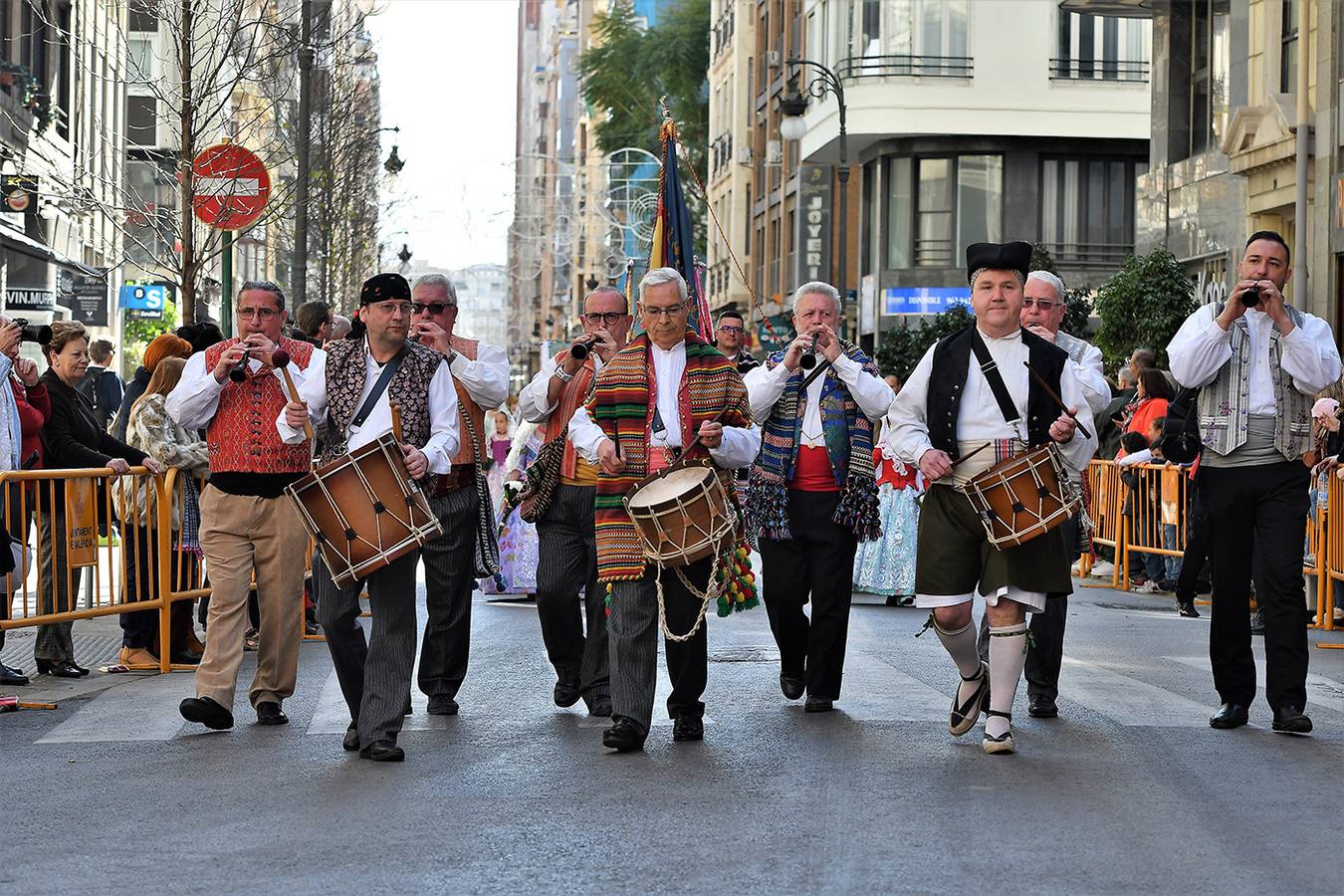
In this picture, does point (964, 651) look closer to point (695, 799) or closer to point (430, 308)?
point (695, 799)

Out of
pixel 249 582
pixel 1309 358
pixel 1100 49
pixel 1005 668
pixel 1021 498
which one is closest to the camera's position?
pixel 1021 498

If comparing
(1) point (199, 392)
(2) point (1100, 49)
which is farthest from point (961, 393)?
(2) point (1100, 49)

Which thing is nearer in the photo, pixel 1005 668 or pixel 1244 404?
pixel 1005 668

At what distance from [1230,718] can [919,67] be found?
36191 mm

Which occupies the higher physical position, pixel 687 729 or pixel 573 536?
pixel 573 536

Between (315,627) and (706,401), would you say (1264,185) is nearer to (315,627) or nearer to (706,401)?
(315,627)

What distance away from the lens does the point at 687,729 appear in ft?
28.1

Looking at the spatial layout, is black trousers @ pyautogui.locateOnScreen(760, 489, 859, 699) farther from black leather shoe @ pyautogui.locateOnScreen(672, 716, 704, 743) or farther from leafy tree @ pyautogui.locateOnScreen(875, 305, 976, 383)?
leafy tree @ pyautogui.locateOnScreen(875, 305, 976, 383)

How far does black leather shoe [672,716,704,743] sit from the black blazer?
455 cm

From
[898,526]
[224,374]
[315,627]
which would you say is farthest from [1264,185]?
[224,374]

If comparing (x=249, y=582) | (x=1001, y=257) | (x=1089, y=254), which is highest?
(x=1089, y=254)

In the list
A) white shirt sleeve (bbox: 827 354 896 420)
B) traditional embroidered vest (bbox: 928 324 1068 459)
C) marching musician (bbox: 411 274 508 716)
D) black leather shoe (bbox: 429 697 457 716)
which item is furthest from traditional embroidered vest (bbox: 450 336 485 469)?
traditional embroidered vest (bbox: 928 324 1068 459)

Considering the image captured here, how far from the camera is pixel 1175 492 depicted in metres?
17.5

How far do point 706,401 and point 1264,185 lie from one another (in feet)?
58.6
